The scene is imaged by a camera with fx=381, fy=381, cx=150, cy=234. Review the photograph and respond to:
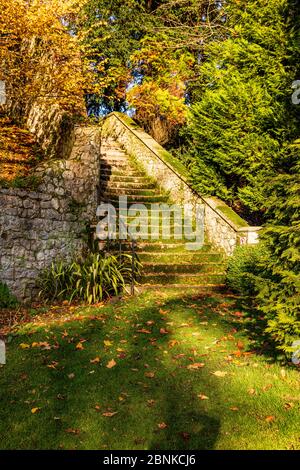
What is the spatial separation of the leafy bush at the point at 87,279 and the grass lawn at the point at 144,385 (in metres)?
0.88

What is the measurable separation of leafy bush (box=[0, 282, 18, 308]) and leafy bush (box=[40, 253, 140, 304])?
1.86 feet

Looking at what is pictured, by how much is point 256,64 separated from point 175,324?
6.42 metres

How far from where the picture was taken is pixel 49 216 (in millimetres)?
8320

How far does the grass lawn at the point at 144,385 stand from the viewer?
3523mm

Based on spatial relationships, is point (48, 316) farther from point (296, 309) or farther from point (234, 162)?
point (234, 162)

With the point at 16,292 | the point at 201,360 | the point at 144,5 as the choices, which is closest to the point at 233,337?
the point at 201,360

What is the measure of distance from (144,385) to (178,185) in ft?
23.4

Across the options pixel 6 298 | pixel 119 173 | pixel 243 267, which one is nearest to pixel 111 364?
pixel 6 298

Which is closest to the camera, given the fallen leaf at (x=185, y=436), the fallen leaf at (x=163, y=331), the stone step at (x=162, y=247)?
the fallen leaf at (x=185, y=436)

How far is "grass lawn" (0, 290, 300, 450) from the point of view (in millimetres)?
3523

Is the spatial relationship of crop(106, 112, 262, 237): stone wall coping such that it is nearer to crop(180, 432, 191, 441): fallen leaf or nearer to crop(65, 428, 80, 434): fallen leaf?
crop(180, 432, 191, 441): fallen leaf

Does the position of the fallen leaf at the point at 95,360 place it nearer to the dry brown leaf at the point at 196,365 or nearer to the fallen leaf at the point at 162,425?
the dry brown leaf at the point at 196,365

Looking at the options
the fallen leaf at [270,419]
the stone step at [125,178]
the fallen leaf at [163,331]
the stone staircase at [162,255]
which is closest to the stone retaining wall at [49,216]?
the stone staircase at [162,255]
